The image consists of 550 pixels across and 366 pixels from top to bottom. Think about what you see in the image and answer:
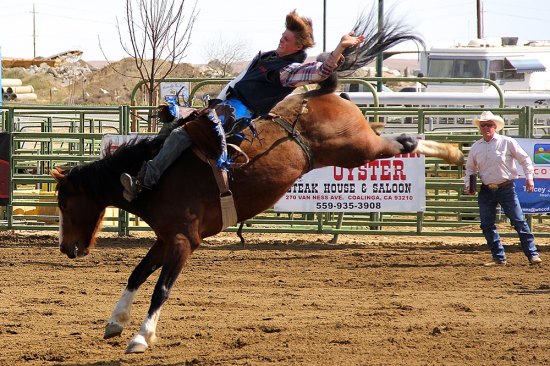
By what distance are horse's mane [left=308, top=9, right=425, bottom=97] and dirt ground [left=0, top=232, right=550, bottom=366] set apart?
1.92 metres

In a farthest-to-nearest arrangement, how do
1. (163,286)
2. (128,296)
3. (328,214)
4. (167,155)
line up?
1. (328,214)
2. (128,296)
3. (167,155)
4. (163,286)

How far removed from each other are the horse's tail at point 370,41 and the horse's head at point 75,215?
2.15m

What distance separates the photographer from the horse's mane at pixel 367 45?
6.89m

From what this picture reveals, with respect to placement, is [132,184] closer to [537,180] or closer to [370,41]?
[370,41]

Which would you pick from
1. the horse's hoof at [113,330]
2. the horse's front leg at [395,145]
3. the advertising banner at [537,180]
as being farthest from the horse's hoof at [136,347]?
the advertising banner at [537,180]

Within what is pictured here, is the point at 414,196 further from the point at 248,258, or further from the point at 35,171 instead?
the point at 35,171

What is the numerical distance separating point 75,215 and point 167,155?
941mm

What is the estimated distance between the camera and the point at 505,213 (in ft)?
34.7

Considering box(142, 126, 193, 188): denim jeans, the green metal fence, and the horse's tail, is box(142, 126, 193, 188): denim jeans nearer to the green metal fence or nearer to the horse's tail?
the horse's tail

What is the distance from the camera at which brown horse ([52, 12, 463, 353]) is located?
6227 mm

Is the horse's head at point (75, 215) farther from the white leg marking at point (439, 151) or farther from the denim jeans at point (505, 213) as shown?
the denim jeans at point (505, 213)

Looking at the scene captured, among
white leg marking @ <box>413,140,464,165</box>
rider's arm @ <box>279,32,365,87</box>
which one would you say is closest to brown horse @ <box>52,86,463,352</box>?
rider's arm @ <box>279,32,365,87</box>

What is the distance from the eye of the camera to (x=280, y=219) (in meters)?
12.9

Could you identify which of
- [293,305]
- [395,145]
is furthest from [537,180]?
[395,145]
